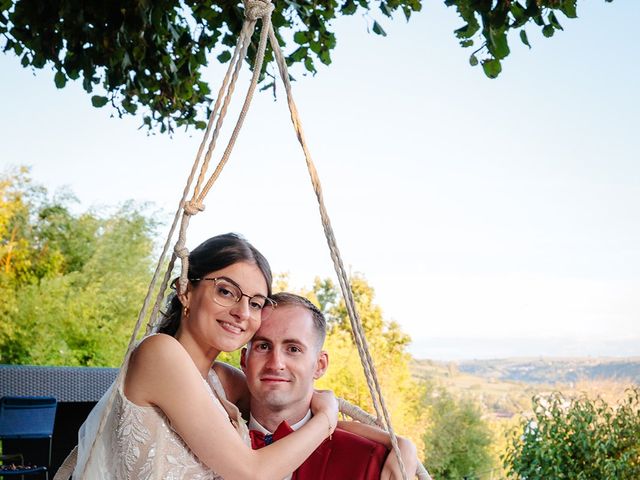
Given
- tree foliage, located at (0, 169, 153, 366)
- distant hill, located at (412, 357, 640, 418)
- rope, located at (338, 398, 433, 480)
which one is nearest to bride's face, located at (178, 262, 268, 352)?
rope, located at (338, 398, 433, 480)

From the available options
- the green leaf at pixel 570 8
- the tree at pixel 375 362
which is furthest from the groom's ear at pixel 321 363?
the tree at pixel 375 362

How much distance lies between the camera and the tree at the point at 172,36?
107 inches

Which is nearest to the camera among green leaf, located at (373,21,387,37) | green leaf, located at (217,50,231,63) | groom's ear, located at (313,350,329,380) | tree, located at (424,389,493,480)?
groom's ear, located at (313,350,329,380)

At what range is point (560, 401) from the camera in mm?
6363

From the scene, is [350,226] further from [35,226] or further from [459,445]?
[35,226]

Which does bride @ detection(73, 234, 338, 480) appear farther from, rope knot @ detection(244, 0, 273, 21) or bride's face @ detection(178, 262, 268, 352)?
rope knot @ detection(244, 0, 273, 21)

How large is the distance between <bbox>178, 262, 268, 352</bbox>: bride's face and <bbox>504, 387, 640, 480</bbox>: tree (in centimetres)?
535

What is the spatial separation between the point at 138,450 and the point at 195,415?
14 centimetres

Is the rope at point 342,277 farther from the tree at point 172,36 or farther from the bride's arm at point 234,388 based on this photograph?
the tree at point 172,36

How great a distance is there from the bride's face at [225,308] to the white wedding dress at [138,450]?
10 cm

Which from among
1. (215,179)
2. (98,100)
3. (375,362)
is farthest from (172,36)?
(375,362)

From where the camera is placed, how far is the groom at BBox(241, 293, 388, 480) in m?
1.44

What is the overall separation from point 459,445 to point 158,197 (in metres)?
7.66

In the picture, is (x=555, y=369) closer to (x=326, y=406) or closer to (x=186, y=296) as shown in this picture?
(x=326, y=406)
